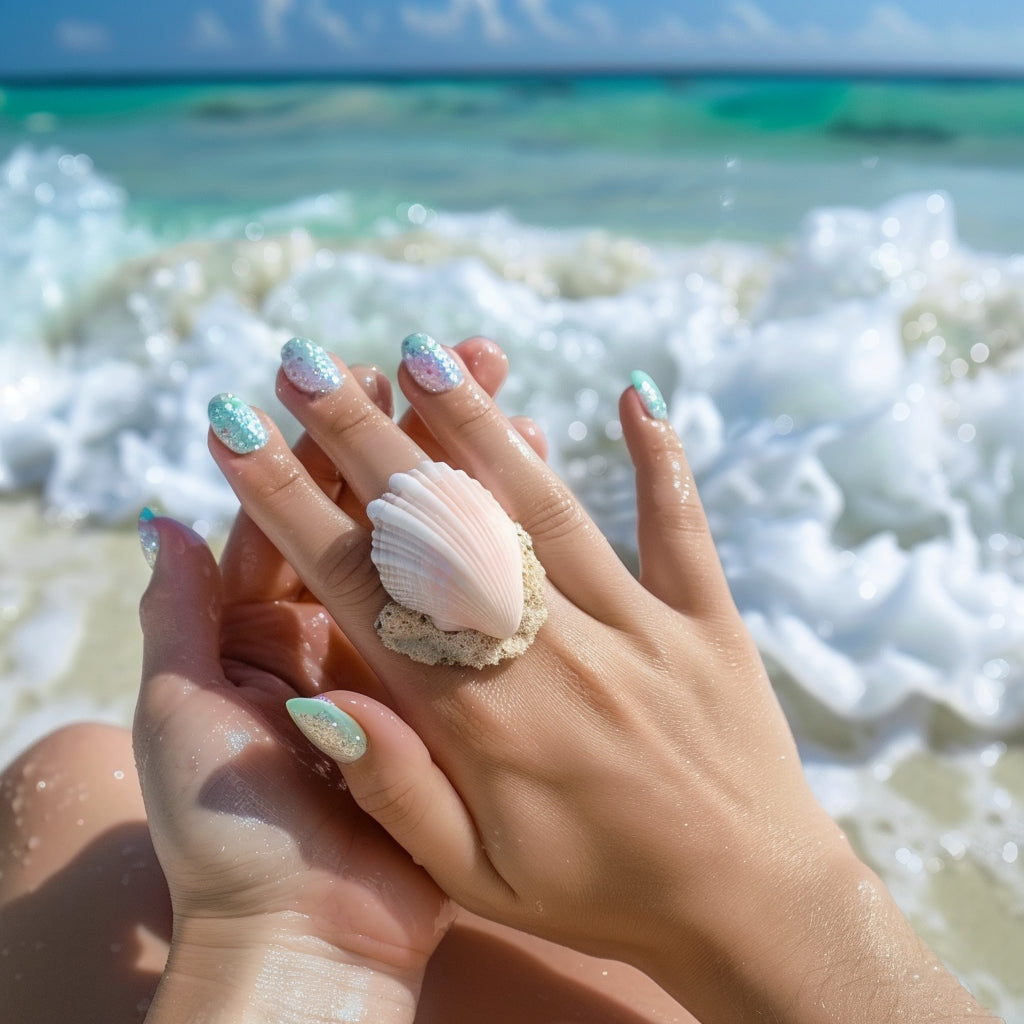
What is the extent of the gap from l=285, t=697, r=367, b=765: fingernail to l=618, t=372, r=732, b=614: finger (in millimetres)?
627

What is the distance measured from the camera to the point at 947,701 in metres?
2.80

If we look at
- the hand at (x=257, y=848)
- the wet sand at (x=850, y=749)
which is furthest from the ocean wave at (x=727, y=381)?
the hand at (x=257, y=848)

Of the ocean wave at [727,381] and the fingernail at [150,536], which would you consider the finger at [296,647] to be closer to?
the fingernail at [150,536]

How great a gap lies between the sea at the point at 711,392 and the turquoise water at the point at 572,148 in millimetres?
114

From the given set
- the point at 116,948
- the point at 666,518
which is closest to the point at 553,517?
the point at 666,518

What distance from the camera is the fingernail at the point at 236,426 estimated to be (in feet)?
5.18

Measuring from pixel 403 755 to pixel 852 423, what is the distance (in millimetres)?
2855

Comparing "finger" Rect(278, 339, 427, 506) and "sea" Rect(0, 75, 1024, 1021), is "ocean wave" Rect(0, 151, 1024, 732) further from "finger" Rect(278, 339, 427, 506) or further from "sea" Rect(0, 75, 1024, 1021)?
"finger" Rect(278, 339, 427, 506)

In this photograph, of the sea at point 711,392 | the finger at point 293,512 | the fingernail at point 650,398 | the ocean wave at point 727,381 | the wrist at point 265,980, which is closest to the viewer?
the wrist at point 265,980

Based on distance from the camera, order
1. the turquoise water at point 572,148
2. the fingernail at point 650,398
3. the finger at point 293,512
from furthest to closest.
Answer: the turquoise water at point 572,148, the fingernail at point 650,398, the finger at point 293,512

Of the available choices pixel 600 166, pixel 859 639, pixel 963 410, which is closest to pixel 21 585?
pixel 859 639

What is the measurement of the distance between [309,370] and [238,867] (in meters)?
0.80

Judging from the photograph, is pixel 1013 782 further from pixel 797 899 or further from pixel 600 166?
pixel 600 166

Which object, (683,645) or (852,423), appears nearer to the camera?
(683,645)
